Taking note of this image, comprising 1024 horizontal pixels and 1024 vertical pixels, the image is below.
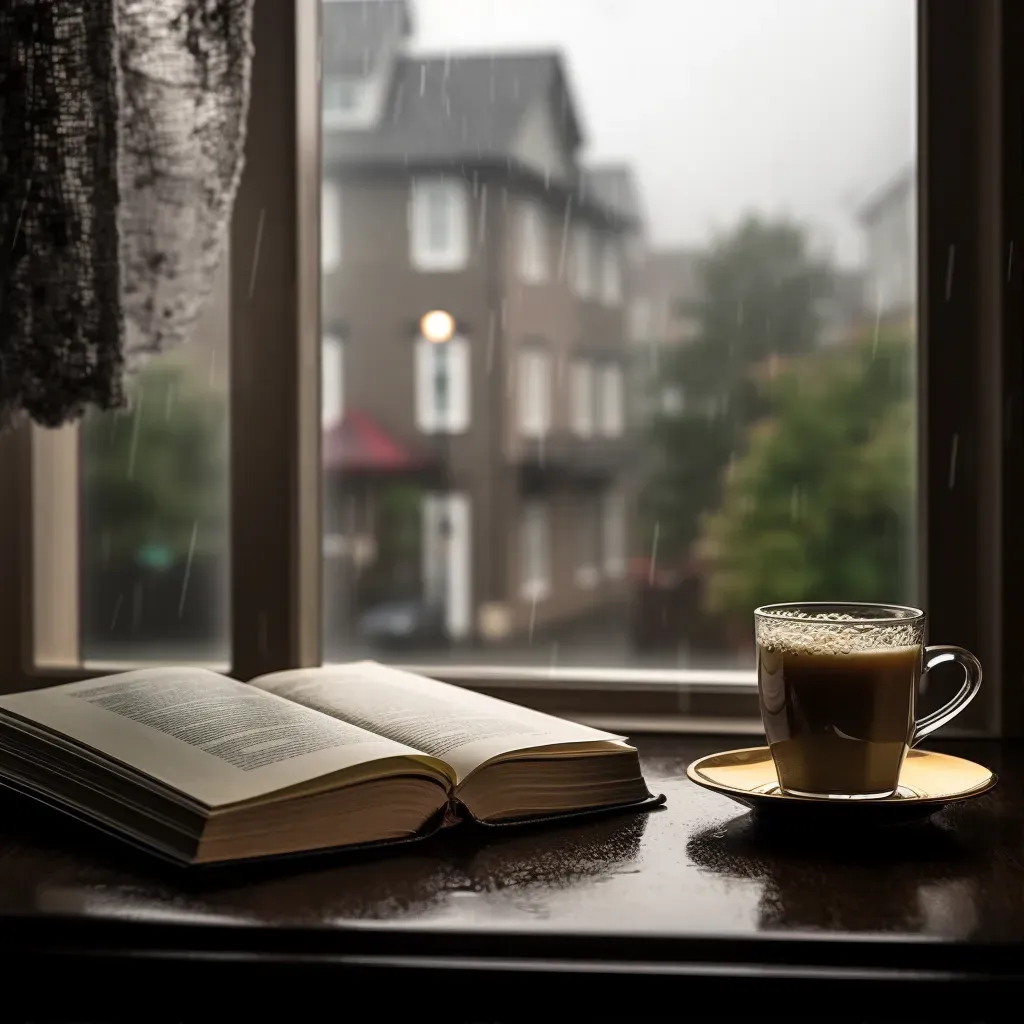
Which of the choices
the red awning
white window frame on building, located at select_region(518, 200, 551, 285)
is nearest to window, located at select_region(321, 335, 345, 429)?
the red awning

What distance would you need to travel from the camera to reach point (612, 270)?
48.6 inches

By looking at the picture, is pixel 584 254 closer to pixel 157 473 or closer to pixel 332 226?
pixel 332 226

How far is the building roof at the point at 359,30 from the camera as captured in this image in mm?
1262

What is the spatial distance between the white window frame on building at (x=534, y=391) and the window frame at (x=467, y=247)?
218 millimetres

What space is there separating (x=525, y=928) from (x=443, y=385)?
75 cm

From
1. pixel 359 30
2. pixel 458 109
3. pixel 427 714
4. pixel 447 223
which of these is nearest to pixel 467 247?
pixel 447 223

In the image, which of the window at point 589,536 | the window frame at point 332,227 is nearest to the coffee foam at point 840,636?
the window at point 589,536

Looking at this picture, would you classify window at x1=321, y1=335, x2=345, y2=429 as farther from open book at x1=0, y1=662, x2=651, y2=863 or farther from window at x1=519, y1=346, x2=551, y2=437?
open book at x1=0, y1=662, x2=651, y2=863

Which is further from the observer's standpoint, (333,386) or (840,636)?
(333,386)

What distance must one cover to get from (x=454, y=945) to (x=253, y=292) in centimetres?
79

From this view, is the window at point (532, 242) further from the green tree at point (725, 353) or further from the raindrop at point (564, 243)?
the green tree at point (725, 353)

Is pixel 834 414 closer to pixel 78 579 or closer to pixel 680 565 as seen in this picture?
pixel 680 565

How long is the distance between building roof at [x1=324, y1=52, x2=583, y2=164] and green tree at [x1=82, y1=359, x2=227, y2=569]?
0.31 metres

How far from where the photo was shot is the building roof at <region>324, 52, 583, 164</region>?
49.1 inches
